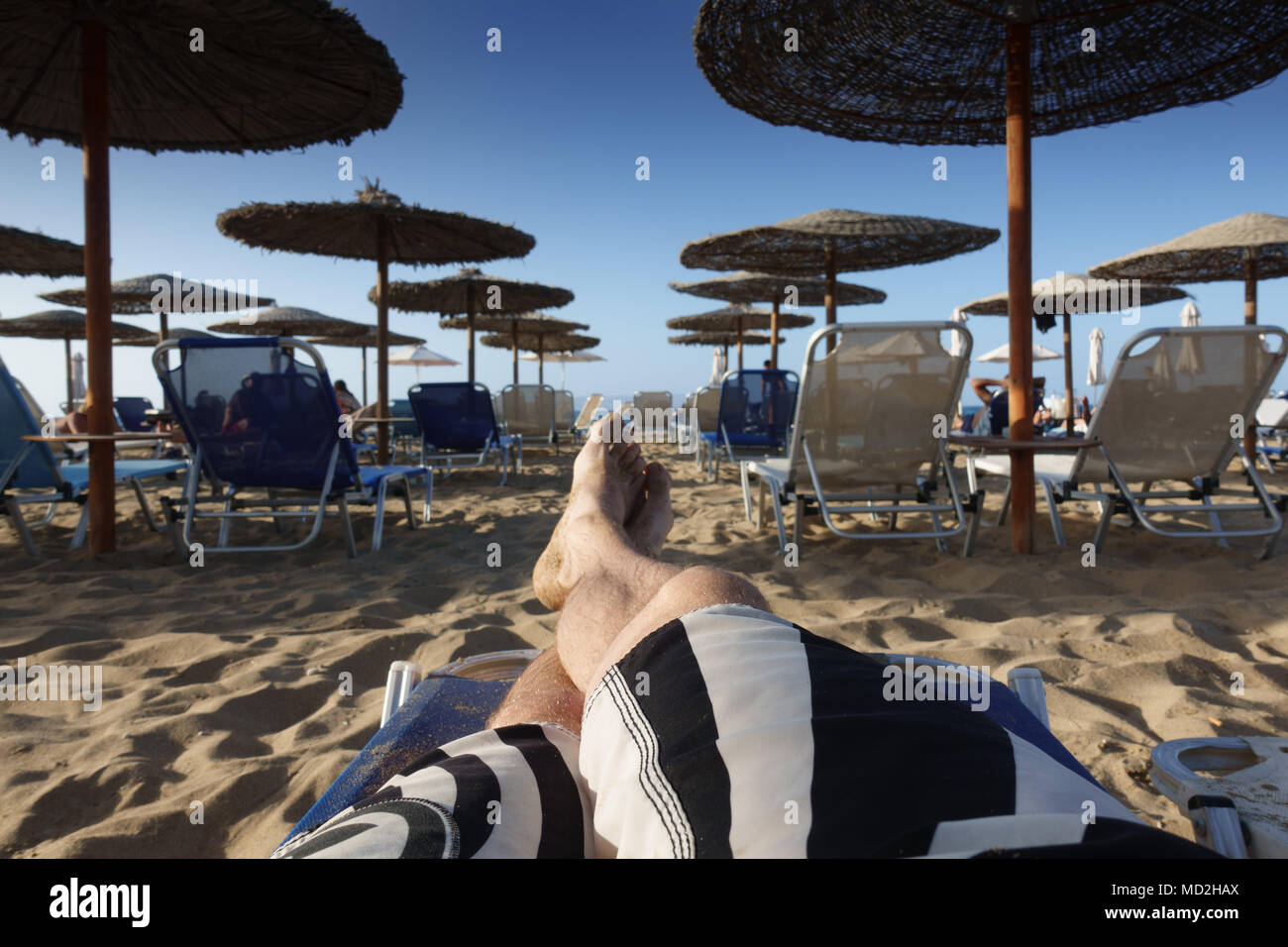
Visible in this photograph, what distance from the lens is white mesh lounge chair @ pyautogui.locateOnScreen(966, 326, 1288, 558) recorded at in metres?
2.98

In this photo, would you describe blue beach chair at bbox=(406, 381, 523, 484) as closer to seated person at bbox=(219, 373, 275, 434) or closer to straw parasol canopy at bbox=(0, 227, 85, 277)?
seated person at bbox=(219, 373, 275, 434)

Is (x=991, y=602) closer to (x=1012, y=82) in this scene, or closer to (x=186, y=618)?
(x=1012, y=82)

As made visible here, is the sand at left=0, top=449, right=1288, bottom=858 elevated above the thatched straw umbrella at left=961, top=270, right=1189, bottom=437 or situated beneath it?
situated beneath

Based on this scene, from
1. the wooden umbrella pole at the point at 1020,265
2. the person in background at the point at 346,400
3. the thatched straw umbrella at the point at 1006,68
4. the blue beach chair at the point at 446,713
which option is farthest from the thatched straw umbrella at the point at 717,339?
the blue beach chair at the point at 446,713

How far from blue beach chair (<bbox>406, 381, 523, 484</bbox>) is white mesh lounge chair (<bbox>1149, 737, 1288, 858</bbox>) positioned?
5505 mm

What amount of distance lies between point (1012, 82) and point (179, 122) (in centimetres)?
485

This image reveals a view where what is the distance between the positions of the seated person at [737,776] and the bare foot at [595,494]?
0.55 meters

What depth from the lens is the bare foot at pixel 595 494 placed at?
4.62 ft

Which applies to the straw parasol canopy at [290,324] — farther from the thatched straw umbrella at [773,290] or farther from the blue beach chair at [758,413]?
the blue beach chair at [758,413]

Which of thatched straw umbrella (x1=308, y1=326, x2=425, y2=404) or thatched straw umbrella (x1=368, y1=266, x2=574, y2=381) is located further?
thatched straw umbrella (x1=308, y1=326, x2=425, y2=404)

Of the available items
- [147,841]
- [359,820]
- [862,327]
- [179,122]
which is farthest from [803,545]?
[179,122]

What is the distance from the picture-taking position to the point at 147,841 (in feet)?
3.84

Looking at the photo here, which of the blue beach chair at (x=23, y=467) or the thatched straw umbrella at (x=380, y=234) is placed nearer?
the blue beach chair at (x=23, y=467)

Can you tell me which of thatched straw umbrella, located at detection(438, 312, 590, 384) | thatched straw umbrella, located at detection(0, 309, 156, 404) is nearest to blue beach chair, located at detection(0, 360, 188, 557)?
thatched straw umbrella, located at detection(438, 312, 590, 384)
